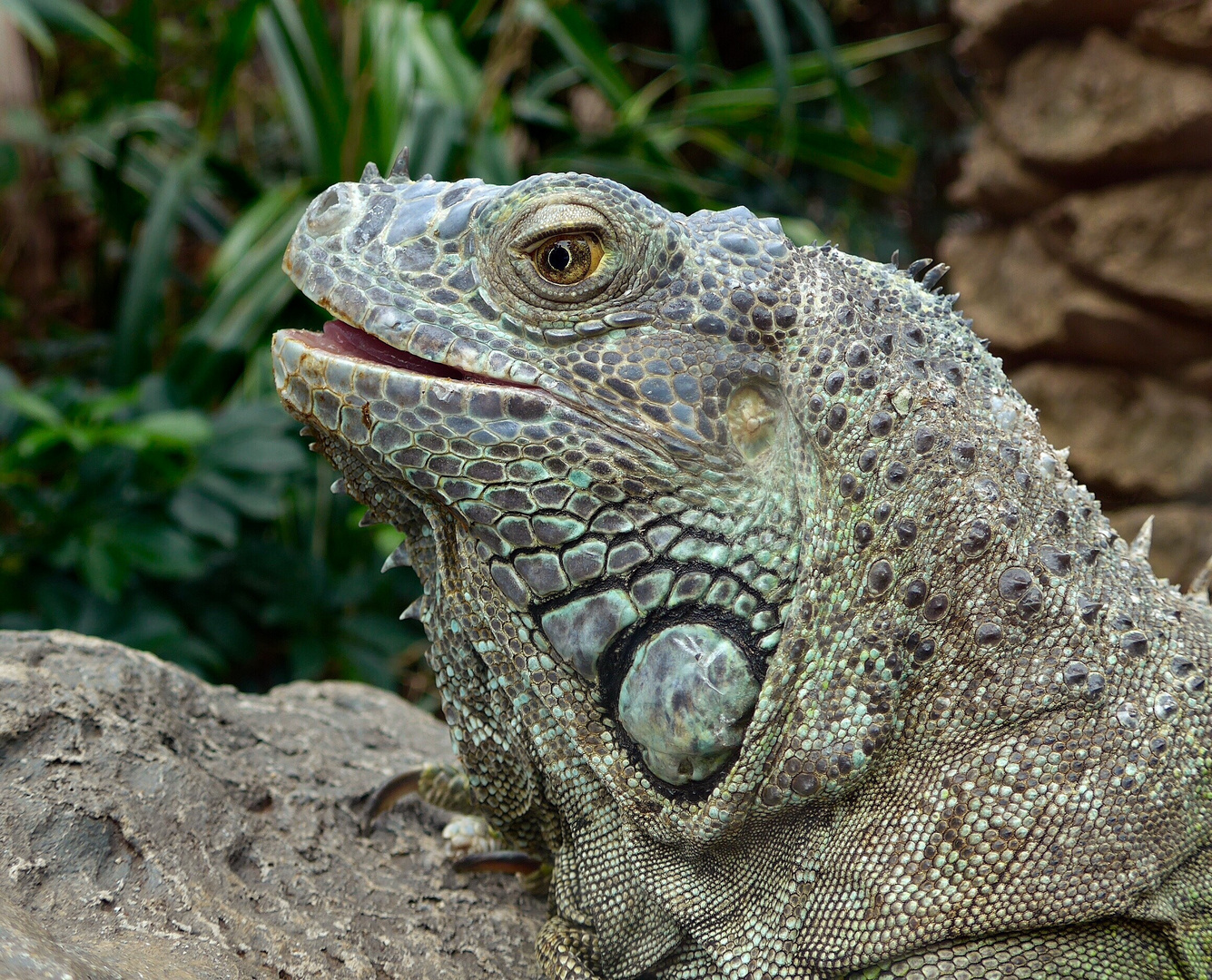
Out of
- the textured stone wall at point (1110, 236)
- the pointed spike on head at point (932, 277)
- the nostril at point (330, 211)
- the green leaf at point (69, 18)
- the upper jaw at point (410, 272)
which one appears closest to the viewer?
the upper jaw at point (410, 272)

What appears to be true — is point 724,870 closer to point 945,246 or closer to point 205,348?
point 205,348

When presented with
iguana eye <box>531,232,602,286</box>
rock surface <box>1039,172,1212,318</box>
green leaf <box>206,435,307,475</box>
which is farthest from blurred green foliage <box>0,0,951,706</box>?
iguana eye <box>531,232,602,286</box>

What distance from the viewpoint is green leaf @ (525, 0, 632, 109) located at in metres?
7.84

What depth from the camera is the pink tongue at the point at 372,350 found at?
7.62ft

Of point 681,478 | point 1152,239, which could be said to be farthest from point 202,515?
point 1152,239

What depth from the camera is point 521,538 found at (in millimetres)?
2254

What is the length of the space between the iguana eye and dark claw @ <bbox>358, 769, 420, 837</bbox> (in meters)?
1.70

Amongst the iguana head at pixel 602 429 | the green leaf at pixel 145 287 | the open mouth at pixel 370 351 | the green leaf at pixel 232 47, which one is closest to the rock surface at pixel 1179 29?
the green leaf at pixel 232 47

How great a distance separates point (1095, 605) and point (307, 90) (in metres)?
6.59

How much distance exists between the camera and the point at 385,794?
3307mm

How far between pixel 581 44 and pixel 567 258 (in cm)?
635

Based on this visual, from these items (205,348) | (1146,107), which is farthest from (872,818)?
(1146,107)

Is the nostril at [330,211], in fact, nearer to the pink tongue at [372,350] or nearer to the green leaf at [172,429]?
the pink tongue at [372,350]

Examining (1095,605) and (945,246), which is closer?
(1095,605)
